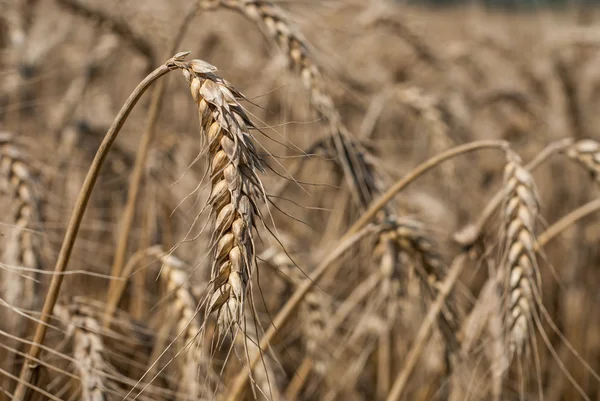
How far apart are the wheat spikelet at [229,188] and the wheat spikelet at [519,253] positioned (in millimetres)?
512

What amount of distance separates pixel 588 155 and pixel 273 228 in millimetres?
915

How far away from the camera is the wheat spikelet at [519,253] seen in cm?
108

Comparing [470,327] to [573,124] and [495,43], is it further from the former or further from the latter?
[495,43]

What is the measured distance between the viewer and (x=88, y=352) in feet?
3.66

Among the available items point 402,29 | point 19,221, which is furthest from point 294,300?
A: point 402,29

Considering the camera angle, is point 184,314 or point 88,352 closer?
point 88,352

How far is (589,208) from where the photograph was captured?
4.90 feet

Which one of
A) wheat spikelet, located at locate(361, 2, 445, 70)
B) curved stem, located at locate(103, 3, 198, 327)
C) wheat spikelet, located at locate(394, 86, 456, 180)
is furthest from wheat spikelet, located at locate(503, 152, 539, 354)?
wheat spikelet, located at locate(361, 2, 445, 70)

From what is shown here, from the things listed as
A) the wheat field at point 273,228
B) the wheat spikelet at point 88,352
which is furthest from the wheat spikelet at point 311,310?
the wheat spikelet at point 88,352

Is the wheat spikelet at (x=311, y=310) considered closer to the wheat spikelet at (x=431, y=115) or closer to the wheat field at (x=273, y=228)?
the wheat field at (x=273, y=228)

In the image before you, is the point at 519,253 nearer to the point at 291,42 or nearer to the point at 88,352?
the point at 291,42

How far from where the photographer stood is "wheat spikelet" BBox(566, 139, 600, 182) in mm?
1347

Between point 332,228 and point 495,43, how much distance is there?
9.52 ft

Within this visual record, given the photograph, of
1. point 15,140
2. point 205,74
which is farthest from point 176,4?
point 205,74
